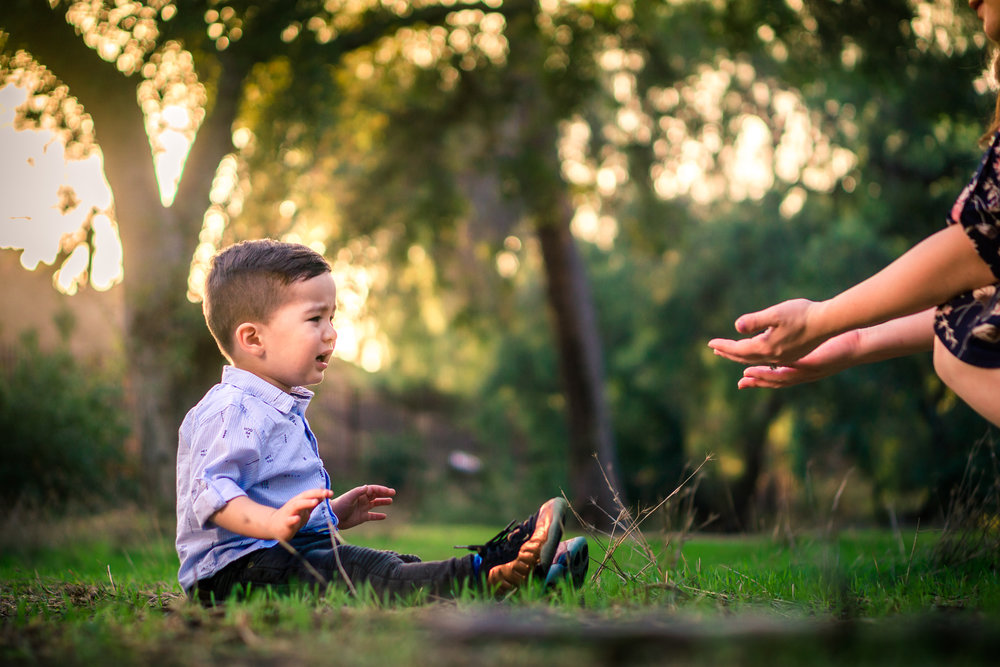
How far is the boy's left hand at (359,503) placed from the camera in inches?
123

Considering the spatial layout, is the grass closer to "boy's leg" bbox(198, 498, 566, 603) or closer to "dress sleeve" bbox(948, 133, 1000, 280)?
"boy's leg" bbox(198, 498, 566, 603)

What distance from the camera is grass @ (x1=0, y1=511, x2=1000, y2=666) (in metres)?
1.28

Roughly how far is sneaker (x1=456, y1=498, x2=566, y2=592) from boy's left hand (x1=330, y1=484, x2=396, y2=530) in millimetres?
657

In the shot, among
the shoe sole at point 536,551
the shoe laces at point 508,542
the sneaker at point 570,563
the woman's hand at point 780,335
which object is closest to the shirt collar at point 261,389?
the shoe laces at point 508,542

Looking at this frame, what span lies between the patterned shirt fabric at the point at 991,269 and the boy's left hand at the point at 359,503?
193cm

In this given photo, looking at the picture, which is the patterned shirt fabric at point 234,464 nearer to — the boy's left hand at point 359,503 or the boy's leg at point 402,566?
the boy's leg at point 402,566

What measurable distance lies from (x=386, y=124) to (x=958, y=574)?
390 inches

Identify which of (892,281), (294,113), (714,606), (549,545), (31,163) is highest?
(294,113)

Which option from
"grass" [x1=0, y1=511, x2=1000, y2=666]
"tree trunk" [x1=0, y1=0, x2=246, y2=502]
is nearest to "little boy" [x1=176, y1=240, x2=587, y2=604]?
"grass" [x1=0, y1=511, x2=1000, y2=666]

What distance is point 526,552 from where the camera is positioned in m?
2.45

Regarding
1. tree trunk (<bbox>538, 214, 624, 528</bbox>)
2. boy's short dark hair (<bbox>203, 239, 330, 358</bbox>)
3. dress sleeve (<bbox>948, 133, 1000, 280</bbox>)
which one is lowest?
tree trunk (<bbox>538, 214, 624, 528</bbox>)

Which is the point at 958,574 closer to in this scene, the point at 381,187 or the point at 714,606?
the point at 714,606

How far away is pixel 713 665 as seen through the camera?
4.16 ft

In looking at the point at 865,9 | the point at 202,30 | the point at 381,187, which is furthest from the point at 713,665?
the point at 381,187
